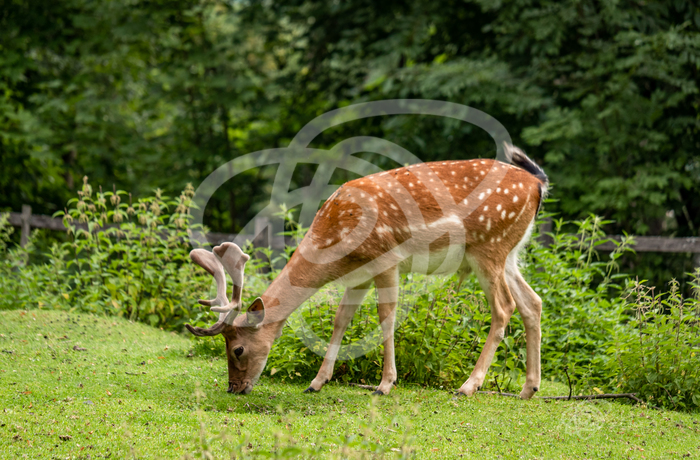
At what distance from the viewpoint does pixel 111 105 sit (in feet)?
37.5

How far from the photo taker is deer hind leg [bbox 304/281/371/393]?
443cm

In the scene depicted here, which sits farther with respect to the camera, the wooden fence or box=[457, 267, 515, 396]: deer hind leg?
the wooden fence

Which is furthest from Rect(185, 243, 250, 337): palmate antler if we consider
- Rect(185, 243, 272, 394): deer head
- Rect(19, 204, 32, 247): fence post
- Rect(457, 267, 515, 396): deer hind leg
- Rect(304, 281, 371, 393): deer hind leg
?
Rect(19, 204, 32, 247): fence post

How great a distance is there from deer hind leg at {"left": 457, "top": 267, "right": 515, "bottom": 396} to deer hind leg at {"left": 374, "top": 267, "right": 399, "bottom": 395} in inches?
21.9

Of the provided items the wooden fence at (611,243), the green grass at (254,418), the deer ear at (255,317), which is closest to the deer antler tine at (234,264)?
the deer ear at (255,317)

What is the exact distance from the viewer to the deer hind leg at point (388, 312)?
4.37 m

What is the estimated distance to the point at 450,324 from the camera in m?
4.73

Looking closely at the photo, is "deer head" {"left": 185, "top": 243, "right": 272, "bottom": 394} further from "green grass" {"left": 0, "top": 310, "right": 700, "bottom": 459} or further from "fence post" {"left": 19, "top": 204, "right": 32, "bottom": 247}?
"fence post" {"left": 19, "top": 204, "right": 32, "bottom": 247}

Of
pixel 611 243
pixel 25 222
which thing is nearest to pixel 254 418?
pixel 611 243

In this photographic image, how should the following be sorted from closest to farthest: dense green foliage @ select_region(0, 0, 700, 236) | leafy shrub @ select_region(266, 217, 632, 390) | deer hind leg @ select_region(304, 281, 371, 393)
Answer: deer hind leg @ select_region(304, 281, 371, 393)
leafy shrub @ select_region(266, 217, 632, 390)
dense green foliage @ select_region(0, 0, 700, 236)

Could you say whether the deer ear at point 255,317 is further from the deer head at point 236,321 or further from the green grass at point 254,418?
the green grass at point 254,418

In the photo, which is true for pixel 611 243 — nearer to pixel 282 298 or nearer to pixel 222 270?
pixel 282 298

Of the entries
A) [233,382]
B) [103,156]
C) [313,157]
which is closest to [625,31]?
[313,157]

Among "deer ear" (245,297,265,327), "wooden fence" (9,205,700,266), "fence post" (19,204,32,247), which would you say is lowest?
"wooden fence" (9,205,700,266)
